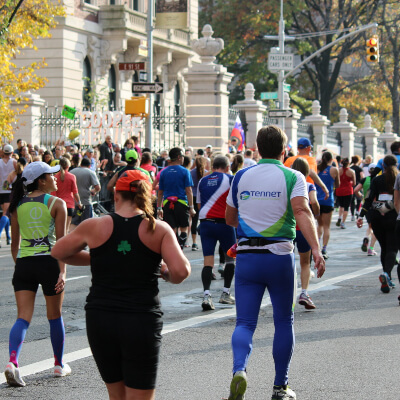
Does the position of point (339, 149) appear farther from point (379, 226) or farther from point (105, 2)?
point (379, 226)

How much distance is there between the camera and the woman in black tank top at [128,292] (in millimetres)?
4621

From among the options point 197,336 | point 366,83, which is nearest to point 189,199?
point 197,336

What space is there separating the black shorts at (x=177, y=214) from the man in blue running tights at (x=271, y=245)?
8.55 metres

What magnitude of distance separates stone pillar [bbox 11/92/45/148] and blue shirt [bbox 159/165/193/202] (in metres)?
15.9

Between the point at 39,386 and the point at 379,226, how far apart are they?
6445 mm

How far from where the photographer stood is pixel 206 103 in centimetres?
3028

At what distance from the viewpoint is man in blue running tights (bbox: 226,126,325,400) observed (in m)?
6.30

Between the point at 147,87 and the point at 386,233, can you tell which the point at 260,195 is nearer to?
the point at 386,233

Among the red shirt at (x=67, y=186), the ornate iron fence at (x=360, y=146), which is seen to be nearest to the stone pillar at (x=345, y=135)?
the ornate iron fence at (x=360, y=146)

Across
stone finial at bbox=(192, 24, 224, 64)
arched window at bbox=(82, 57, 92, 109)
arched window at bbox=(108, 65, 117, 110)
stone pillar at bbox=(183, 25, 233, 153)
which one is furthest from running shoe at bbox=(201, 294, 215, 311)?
arched window at bbox=(108, 65, 117, 110)

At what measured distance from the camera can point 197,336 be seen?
897 cm

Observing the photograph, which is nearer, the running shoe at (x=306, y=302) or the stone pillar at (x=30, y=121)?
the running shoe at (x=306, y=302)

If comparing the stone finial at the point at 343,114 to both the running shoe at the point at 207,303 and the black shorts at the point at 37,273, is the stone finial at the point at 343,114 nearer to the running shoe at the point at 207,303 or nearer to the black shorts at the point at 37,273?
the running shoe at the point at 207,303

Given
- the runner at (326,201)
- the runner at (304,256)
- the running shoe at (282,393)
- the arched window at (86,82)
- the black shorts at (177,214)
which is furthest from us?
the arched window at (86,82)
